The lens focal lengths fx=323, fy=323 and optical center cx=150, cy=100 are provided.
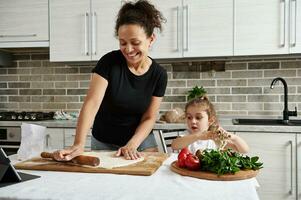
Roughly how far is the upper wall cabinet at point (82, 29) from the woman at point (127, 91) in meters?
1.20

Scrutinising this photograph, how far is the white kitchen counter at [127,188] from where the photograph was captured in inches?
36.4

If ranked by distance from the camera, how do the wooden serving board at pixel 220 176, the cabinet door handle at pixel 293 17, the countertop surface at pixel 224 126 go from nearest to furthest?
the wooden serving board at pixel 220 176 → the countertop surface at pixel 224 126 → the cabinet door handle at pixel 293 17

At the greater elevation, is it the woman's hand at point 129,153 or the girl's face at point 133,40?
the girl's face at point 133,40

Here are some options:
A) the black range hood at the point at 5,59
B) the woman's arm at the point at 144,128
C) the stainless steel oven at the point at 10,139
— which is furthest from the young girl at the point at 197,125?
the black range hood at the point at 5,59

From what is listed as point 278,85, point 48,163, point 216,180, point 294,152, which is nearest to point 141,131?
point 48,163

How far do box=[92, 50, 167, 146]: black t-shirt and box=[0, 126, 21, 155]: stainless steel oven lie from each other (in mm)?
1283

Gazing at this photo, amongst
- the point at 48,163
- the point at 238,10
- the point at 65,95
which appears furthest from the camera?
the point at 65,95

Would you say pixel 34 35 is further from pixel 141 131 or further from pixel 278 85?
pixel 278 85

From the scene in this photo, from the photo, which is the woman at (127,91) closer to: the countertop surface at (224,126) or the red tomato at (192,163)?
the red tomato at (192,163)

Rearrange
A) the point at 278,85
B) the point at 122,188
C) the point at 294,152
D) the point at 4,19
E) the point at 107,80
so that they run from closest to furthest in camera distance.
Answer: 1. the point at 122,188
2. the point at 107,80
3. the point at 294,152
4. the point at 278,85
5. the point at 4,19

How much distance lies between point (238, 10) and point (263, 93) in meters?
0.78

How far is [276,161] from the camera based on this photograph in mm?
2336

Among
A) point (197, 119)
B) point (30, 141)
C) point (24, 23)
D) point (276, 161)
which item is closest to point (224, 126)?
point (276, 161)

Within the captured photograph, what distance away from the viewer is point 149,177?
3.67 feet
